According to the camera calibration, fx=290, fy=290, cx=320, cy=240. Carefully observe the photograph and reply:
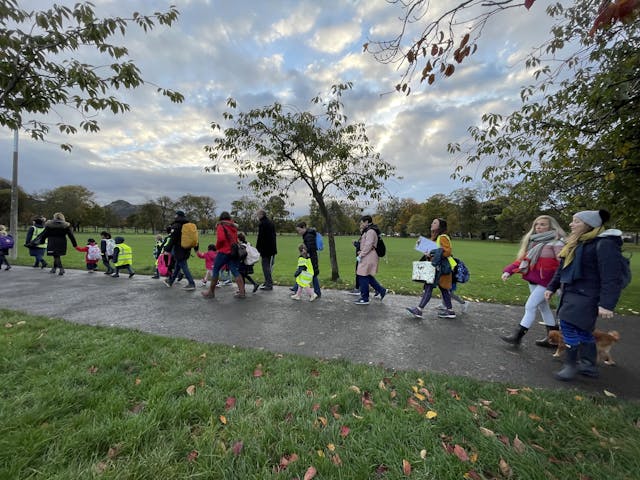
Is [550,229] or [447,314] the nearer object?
[550,229]

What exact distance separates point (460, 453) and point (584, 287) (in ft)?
8.70

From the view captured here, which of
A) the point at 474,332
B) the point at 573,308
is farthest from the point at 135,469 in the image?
the point at 474,332

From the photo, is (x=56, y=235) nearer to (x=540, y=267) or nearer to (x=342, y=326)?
(x=342, y=326)

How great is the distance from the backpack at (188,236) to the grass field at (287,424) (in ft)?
14.7

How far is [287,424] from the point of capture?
93.3 inches

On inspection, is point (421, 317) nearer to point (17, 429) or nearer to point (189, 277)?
point (17, 429)

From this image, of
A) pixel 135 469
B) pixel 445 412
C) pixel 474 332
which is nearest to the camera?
pixel 135 469

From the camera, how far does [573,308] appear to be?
3.42m

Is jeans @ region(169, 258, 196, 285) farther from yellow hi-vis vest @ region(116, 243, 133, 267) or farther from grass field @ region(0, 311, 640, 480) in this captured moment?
grass field @ region(0, 311, 640, 480)

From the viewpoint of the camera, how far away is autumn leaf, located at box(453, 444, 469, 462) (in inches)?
80.4

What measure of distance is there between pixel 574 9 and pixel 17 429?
1061 centimetres

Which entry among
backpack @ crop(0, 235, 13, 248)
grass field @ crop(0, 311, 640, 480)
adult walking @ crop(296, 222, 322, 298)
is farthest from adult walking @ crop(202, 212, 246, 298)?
backpack @ crop(0, 235, 13, 248)

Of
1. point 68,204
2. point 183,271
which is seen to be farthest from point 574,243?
point 68,204

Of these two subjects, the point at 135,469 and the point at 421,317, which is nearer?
the point at 135,469
